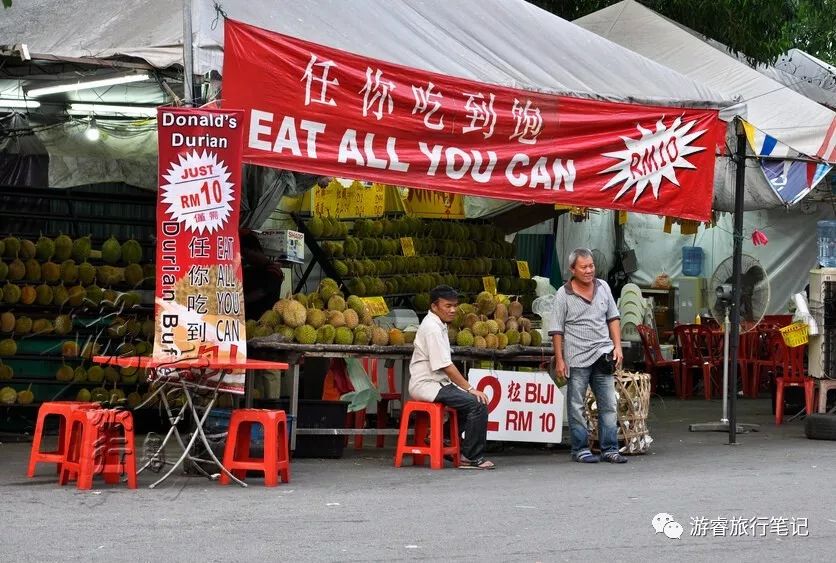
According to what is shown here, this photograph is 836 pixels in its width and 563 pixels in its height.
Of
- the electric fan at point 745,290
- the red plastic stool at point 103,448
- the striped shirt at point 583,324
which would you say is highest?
the electric fan at point 745,290

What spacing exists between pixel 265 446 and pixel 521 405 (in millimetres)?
3254

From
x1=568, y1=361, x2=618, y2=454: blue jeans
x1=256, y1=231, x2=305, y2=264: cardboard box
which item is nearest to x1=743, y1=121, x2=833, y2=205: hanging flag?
x1=568, y1=361, x2=618, y2=454: blue jeans

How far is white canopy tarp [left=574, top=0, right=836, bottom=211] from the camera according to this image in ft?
44.0

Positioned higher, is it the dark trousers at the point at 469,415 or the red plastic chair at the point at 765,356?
the red plastic chair at the point at 765,356

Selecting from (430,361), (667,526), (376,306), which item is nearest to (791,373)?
(376,306)

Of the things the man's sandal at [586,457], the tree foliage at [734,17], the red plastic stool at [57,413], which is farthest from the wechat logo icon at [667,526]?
the tree foliage at [734,17]

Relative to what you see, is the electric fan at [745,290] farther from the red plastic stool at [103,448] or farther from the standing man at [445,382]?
the red plastic stool at [103,448]

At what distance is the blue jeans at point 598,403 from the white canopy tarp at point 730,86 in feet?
9.85

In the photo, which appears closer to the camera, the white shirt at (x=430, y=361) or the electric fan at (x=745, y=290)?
the white shirt at (x=430, y=361)

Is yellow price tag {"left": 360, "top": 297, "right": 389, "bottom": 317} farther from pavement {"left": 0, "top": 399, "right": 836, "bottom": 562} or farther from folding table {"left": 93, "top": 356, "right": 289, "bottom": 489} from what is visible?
folding table {"left": 93, "top": 356, "right": 289, "bottom": 489}

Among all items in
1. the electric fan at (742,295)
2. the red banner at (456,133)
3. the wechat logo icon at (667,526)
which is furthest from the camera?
the electric fan at (742,295)

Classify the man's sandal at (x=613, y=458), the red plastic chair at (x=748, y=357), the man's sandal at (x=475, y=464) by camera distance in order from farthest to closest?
the red plastic chair at (x=748, y=357) < the man's sandal at (x=613, y=458) < the man's sandal at (x=475, y=464)

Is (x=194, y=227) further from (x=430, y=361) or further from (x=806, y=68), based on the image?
(x=806, y=68)

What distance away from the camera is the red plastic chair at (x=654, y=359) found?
18562 mm
